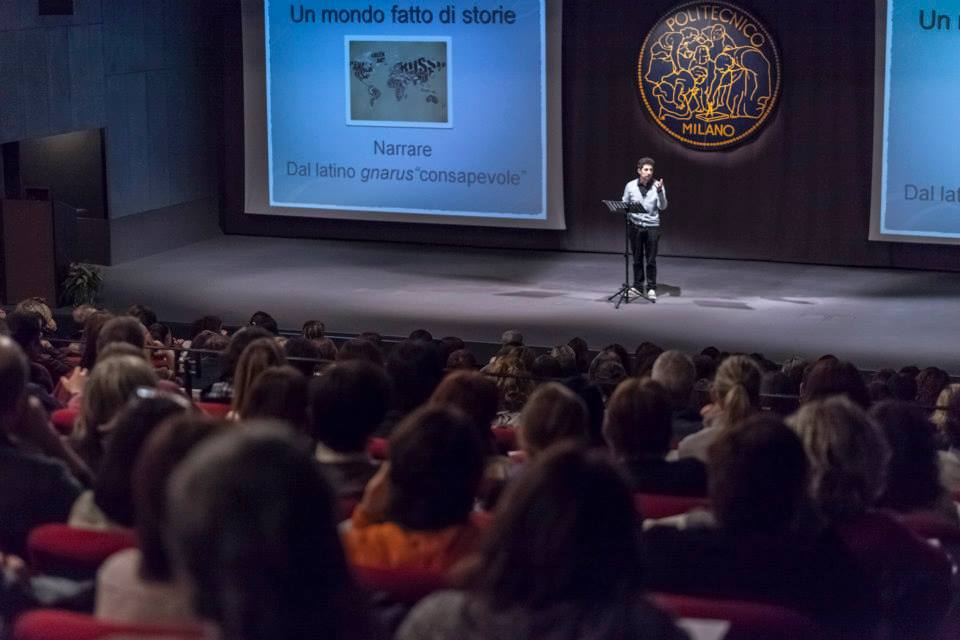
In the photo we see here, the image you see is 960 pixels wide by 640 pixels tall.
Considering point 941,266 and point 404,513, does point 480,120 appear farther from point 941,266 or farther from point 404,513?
point 404,513

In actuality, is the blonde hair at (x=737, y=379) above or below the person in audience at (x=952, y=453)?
above

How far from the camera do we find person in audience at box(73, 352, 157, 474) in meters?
3.28

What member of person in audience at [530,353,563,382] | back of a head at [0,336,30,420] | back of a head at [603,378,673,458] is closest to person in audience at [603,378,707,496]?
back of a head at [603,378,673,458]

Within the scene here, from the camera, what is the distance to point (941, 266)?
11.9 metres

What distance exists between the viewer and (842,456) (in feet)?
8.93

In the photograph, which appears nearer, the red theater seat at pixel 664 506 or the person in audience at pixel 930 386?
the red theater seat at pixel 664 506

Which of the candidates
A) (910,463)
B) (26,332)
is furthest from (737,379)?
(26,332)

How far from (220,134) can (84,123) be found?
6.98 ft

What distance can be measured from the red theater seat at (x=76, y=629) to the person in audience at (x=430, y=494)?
452mm

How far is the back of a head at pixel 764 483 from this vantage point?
94.3 inches

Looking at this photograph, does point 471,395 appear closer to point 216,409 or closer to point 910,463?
point 910,463

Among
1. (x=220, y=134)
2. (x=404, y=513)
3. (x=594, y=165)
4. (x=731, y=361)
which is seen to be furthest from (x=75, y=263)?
(x=404, y=513)

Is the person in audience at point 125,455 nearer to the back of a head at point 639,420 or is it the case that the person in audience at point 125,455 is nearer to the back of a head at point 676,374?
the back of a head at point 639,420

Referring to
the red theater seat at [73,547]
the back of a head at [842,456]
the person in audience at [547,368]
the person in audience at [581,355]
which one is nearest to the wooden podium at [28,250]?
the person in audience at [581,355]
